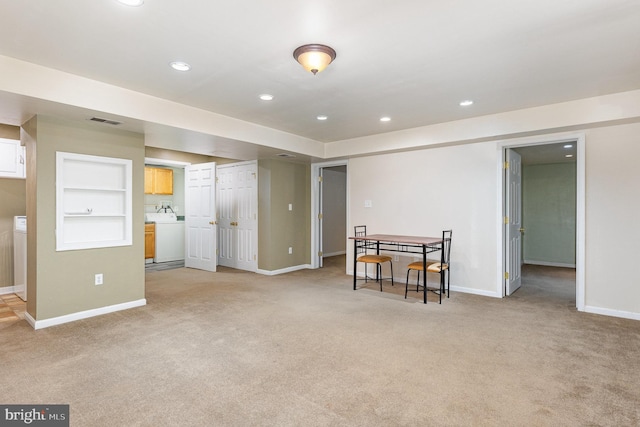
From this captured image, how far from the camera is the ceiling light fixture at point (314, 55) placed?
8.30ft

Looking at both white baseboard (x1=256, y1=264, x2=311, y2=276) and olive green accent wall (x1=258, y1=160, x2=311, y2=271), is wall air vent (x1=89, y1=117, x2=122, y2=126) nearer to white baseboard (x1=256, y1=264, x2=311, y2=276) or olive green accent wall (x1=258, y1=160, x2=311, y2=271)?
olive green accent wall (x1=258, y1=160, x2=311, y2=271)

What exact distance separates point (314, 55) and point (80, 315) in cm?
361

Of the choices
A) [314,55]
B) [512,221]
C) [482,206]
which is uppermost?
[314,55]

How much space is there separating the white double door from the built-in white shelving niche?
8.74 feet

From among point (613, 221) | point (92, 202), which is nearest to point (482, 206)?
point (613, 221)

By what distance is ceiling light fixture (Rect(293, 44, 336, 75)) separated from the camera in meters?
2.53

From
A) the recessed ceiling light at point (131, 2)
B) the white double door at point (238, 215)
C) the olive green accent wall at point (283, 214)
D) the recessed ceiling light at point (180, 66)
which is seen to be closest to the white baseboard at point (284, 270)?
the olive green accent wall at point (283, 214)

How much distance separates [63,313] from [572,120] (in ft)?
19.4

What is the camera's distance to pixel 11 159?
15.4 ft

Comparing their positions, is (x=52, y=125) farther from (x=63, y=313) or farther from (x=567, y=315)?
(x=567, y=315)

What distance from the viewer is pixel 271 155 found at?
19.2 ft

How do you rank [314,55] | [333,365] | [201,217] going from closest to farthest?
[314,55] → [333,365] → [201,217]

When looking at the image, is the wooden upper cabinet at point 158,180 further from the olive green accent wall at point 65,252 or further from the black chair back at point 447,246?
the black chair back at point 447,246

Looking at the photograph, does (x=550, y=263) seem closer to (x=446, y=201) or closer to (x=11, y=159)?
(x=446, y=201)
